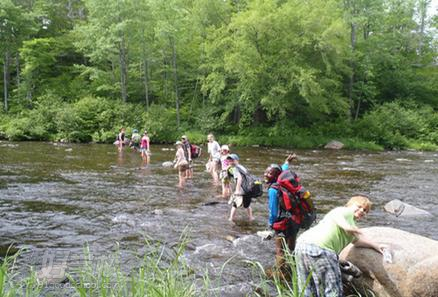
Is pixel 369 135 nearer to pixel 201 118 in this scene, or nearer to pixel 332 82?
pixel 332 82

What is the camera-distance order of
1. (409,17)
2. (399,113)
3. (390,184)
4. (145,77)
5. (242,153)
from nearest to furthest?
(390,184) → (242,153) → (399,113) → (145,77) → (409,17)

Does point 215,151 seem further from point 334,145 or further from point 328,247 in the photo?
point 334,145

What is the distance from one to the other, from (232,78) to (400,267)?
103ft

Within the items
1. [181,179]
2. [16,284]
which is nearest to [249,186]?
[181,179]

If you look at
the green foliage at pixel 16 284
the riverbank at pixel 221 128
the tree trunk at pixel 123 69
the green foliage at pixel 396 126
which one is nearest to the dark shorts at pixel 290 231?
the green foliage at pixel 16 284

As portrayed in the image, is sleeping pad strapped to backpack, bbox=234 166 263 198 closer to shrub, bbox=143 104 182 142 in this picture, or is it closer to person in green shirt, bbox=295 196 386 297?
person in green shirt, bbox=295 196 386 297

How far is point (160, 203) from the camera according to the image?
467 inches

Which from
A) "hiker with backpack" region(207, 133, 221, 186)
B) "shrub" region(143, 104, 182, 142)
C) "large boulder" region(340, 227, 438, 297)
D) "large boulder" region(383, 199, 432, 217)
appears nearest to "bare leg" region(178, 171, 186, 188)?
"hiker with backpack" region(207, 133, 221, 186)

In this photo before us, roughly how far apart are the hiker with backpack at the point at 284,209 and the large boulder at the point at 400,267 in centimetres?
84

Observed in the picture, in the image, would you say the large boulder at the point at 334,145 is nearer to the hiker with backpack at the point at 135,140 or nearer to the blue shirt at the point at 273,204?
the hiker with backpack at the point at 135,140

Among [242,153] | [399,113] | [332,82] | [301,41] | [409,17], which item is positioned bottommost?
[242,153]

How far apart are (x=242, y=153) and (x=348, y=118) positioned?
14.4 metres

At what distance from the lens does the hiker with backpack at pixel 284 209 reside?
239 inches

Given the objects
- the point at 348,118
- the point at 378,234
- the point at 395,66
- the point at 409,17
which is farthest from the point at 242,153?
the point at 409,17
